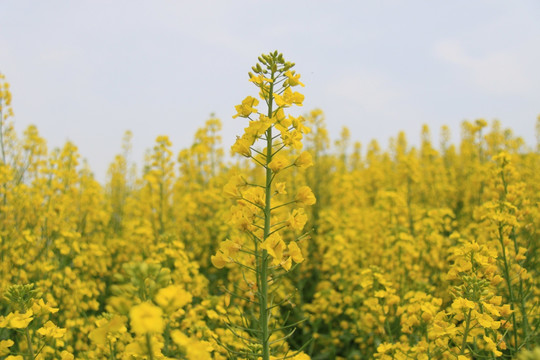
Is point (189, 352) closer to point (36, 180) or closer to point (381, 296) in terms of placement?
point (381, 296)

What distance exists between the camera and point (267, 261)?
2.15 m

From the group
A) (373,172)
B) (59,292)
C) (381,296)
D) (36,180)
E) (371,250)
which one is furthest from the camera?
(373,172)

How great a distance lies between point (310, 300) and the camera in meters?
5.73

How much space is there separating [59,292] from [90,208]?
7.93ft

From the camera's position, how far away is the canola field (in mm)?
2137

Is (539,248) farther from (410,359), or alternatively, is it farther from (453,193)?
(453,193)

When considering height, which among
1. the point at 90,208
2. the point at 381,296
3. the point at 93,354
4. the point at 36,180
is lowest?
the point at 93,354

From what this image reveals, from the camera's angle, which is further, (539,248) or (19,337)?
(539,248)

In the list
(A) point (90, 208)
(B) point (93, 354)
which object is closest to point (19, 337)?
(B) point (93, 354)

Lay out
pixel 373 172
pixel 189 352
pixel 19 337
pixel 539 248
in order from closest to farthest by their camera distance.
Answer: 1. pixel 189 352
2. pixel 19 337
3. pixel 539 248
4. pixel 373 172

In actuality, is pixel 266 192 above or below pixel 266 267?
above

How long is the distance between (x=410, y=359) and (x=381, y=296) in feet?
2.04

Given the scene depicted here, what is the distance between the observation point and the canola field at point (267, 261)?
2137 mm

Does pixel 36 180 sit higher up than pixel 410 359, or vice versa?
pixel 36 180
